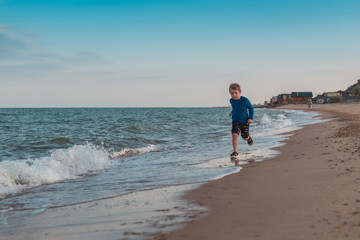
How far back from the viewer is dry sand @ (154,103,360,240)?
2.66 meters

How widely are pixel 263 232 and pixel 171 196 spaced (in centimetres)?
180

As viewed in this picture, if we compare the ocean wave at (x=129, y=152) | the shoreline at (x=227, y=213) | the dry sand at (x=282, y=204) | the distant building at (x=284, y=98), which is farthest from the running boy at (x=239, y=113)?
the distant building at (x=284, y=98)

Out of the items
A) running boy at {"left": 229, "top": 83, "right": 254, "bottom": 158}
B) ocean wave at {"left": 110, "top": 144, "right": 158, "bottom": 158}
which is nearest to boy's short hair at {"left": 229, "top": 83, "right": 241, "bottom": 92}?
running boy at {"left": 229, "top": 83, "right": 254, "bottom": 158}

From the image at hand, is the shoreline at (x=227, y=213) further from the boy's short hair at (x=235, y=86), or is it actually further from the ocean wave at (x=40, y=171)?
the boy's short hair at (x=235, y=86)

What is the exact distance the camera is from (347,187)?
383cm

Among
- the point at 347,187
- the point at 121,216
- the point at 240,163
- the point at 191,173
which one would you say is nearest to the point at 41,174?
the point at 191,173

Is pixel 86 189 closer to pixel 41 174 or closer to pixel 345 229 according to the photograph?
pixel 41 174

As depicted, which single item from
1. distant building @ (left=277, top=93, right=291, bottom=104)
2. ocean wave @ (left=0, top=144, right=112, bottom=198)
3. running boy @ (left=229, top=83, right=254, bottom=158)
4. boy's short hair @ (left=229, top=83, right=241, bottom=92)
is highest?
distant building @ (left=277, top=93, right=291, bottom=104)

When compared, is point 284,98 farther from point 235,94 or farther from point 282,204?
point 282,204

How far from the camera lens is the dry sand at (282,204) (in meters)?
2.66

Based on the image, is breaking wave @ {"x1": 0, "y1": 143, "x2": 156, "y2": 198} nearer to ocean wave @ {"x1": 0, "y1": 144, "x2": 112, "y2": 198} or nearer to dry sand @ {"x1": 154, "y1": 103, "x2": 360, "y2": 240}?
ocean wave @ {"x1": 0, "y1": 144, "x2": 112, "y2": 198}

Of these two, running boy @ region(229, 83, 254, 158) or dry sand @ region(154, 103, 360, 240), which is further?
running boy @ region(229, 83, 254, 158)

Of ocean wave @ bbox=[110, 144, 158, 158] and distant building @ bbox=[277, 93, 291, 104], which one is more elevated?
distant building @ bbox=[277, 93, 291, 104]

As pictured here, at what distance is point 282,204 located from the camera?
134 inches
